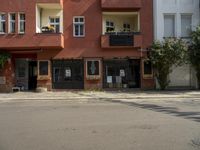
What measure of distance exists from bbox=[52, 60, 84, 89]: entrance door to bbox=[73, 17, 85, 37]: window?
237 centimetres

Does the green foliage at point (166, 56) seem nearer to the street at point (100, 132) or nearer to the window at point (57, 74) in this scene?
the window at point (57, 74)

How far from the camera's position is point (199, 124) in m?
13.7

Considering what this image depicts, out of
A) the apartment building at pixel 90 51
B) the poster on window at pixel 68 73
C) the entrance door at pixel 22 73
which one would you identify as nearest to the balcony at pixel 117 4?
the apartment building at pixel 90 51

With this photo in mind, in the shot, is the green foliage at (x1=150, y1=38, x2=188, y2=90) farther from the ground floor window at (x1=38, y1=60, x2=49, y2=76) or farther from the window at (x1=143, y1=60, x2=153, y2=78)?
the ground floor window at (x1=38, y1=60, x2=49, y2=76)

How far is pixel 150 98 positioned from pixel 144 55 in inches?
357

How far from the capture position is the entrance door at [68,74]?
3762cm

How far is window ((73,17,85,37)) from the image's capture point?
1485 inches

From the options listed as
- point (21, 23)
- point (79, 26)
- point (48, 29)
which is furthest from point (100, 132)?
point (79, 26)

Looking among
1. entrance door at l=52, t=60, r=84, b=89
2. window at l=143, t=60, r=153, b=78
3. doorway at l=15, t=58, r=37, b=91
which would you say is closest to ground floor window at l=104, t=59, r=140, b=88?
window at l=143, t=60, r=153, b=78

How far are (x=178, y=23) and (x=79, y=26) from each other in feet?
28.5

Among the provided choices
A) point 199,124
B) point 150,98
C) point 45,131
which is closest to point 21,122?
point 45,131

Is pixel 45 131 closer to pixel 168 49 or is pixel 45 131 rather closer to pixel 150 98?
pixel 150 98

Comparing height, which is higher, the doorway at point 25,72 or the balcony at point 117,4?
the balcony at point 117,4

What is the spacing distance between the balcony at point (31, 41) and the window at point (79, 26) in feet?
8.01
